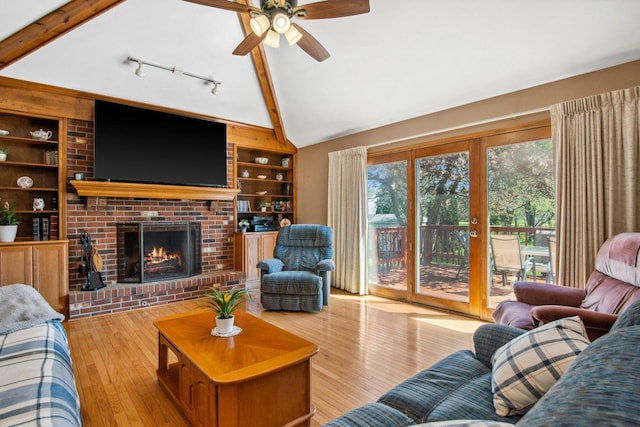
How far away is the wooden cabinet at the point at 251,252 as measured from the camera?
16.6 feet

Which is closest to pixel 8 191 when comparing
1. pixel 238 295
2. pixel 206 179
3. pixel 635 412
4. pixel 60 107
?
pixel 60 107

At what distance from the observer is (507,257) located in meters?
3.49

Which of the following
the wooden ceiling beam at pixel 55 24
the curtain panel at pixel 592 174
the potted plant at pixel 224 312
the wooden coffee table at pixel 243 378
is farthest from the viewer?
the wooden ceiling beam at pixel 55 24

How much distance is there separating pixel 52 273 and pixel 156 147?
6.06ft

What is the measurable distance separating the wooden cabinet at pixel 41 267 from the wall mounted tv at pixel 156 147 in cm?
95

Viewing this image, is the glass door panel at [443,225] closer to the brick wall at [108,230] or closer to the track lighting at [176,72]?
the brick wall at [108,230]

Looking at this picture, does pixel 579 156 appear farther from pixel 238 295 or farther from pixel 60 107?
pixel 60 107

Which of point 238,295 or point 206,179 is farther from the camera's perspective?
point 206,179

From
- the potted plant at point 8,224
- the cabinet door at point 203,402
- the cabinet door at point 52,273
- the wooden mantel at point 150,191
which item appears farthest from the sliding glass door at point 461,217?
the potted plant at point 8,224

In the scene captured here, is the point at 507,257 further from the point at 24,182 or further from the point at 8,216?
the point at 24,182

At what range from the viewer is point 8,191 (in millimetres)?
3744

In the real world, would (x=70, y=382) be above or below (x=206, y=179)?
below

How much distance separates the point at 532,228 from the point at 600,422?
11.1ft

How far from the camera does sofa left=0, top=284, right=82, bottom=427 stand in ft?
4.19
